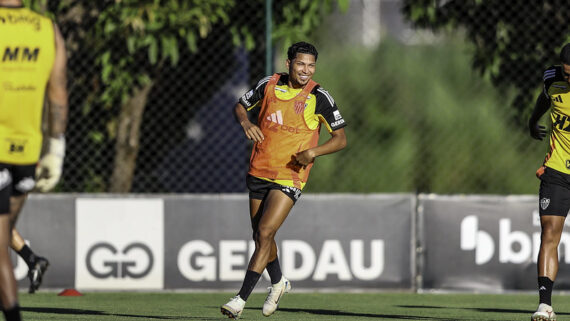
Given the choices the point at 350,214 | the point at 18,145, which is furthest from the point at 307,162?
the point at 350,214

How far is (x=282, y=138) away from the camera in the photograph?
26.9ft

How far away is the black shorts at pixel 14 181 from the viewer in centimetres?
540

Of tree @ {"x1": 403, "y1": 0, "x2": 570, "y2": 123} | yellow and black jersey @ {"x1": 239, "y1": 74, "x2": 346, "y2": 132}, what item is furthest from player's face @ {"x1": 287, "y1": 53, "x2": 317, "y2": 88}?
tree @ {"x1": 403, "y1": 0, "x2": 570, "y2": 123}

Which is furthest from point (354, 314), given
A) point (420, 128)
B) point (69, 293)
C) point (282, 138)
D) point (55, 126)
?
point (420, 128)

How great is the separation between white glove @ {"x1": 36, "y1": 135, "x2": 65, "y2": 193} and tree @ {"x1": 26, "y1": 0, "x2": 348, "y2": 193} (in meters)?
6.31

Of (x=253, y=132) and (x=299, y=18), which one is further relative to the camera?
(x=299, y=18)

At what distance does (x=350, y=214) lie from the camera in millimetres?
11758

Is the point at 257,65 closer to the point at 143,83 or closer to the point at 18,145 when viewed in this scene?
the point at 143,83

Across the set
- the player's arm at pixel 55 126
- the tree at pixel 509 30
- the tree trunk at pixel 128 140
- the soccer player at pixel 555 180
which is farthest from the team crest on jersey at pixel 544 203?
the tree trunk at pixel 128 140

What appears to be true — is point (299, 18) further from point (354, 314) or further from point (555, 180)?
point (555, 180)

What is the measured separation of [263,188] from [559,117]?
2280 mm

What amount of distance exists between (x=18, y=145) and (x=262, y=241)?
2.94 metres

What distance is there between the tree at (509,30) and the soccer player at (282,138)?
16.4 ft

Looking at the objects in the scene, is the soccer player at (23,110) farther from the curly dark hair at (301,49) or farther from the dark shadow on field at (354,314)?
the dark shadow on field at (354,314)
